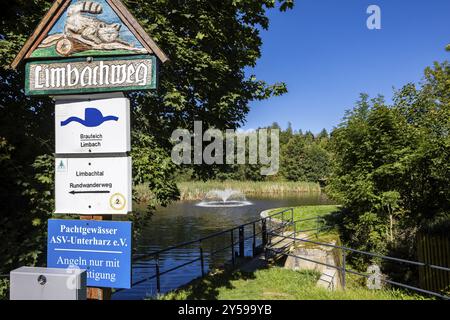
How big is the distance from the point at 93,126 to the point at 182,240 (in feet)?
59.1

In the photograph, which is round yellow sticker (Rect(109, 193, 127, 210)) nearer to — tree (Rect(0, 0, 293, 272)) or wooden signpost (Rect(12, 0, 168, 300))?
wooden signpost (Rect(12, 0, 168, 300))

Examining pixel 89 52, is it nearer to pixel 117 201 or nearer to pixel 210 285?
pixel 117 201

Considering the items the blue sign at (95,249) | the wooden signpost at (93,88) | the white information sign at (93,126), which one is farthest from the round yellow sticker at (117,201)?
the white information sign at (93,126)

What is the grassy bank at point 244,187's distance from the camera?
45.4 metres

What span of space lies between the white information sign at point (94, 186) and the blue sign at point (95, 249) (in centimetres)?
16

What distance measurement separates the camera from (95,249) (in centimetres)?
369

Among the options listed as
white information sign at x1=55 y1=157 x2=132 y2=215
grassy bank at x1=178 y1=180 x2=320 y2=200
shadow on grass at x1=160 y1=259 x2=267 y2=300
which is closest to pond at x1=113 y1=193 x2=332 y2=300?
shadow on grass at x1=160 y1=259 x2=267 y2=300

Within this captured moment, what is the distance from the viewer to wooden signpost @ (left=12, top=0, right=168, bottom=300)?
377 centimetres

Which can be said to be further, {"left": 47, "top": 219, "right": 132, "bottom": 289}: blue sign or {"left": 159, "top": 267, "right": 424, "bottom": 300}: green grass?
{"left": 159, "top": 267, "right": 424, "bottom": 300}: green grass

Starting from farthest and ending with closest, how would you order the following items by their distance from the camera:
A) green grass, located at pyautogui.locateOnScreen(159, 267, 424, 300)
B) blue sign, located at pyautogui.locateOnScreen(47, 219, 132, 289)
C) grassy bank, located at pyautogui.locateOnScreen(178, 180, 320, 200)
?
grassy bank, located at pyautogui.locateOnScreen(178, 180, 320, 200), green grass, located at pyautogui.locateOnScreen(159, 267, 424, 300), blue sign, located at pyautogui.locateOnScreen(47, 219, 132, 289)

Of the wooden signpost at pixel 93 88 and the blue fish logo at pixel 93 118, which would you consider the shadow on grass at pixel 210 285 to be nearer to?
the wooden signpost at pixel 93 88

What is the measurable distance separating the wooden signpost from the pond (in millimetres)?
5155

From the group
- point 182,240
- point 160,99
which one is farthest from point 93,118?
point 182,240
